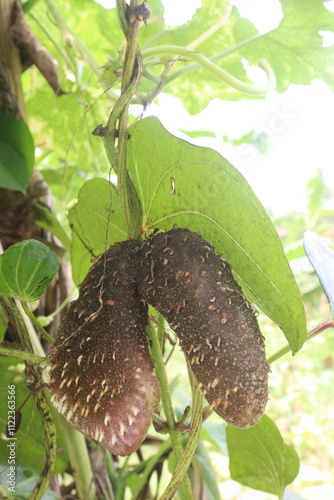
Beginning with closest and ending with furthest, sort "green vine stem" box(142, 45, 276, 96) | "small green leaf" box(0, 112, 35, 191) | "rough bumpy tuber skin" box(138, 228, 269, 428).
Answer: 1. "rough bumpy tuber skin" box(138, 228, 269, 428)
2. "green vine stem" box(142, 45, 276, 96)
3. "small green leaf" box(0, 112, 35, 191)

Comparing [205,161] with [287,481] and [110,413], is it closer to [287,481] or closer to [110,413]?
[110,413]

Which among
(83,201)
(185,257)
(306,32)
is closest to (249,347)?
(185,257)

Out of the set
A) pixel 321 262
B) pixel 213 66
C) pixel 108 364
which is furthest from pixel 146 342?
pixel 213 66

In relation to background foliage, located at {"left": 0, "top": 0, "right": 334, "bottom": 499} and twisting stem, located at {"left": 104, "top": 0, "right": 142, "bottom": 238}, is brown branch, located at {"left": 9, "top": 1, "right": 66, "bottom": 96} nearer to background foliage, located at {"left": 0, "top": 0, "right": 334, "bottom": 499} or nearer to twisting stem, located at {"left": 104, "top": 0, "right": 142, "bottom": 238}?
background foliage, located at {"left": 0, "top": 0, "right": 334, "bottom": 499}

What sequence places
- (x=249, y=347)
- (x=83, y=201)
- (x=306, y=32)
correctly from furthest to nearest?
(x=306, y=32) < (x=83, y=201) < (x=249, y=347)

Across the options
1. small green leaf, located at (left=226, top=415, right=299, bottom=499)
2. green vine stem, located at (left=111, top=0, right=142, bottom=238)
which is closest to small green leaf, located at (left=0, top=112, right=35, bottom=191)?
green vine stem, located at (left=111, top=0, right=142, bottom=238)

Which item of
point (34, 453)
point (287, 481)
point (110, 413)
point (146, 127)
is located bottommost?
point (287, 481)

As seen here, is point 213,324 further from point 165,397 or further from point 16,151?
point 16,151
